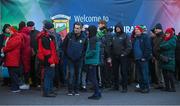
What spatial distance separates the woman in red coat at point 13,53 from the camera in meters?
10.7

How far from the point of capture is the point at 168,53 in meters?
10.9

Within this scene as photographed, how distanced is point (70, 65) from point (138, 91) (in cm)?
199

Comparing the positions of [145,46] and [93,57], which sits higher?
[145,46]

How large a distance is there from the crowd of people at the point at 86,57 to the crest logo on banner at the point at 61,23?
101 centimetres

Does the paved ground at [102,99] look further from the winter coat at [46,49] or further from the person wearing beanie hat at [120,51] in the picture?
the winter coat at [46,49]

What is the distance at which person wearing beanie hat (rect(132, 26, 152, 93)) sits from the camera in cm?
1085

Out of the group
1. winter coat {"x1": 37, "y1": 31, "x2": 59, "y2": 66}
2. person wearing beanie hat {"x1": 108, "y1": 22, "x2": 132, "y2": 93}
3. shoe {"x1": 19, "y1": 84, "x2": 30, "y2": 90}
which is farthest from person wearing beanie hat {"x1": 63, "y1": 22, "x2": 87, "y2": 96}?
shoe {"x1": 19, "y1": 84, "x2": 30, "y2": 90}

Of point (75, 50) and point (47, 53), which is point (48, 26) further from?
point (75, 50)

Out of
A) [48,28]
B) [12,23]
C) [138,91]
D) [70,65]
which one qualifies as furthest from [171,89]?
[12,23]

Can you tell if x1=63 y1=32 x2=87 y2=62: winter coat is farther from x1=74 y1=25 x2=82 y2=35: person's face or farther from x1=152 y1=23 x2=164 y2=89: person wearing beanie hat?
x1=152 y1=23 x2=164 y2=89: person wearing beanie hat

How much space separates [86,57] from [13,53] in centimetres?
194

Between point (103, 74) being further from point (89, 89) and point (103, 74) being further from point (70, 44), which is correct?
point (70, 44)

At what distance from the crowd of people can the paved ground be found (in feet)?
0.76

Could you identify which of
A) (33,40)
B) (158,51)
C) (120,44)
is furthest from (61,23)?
(158,51)
